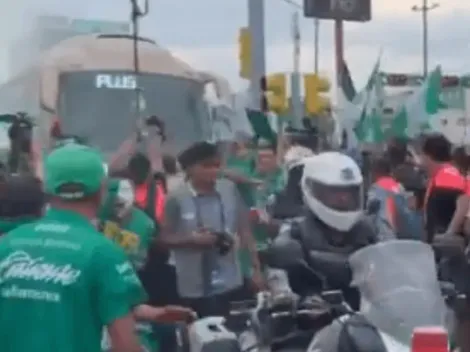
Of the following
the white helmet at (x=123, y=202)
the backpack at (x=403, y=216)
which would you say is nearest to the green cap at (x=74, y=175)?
the white helmet at (x=123, y=202)

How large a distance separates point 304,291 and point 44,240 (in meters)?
1.90

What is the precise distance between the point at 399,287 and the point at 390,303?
0.32ft

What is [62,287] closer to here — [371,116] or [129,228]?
[129,228]

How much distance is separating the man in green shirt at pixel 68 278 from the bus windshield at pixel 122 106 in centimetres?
1457

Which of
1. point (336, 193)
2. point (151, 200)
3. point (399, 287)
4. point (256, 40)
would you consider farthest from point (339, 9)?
point (399, 287)

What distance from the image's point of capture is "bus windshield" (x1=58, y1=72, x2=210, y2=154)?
1984cm

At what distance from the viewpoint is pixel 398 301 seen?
5.44 meters

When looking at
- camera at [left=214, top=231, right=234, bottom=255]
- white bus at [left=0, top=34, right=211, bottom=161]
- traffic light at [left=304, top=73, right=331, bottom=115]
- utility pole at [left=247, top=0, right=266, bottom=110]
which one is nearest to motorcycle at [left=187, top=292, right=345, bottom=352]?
camera at [left=214, top=231, right=234, bottom=255]

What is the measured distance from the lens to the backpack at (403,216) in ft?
36.8

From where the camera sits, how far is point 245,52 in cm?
2175

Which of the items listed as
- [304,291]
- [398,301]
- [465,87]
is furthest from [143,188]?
[465,87]

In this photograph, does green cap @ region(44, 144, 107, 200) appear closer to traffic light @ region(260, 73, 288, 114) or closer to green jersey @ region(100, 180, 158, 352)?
green jersey @ region(100, 180, 158, 352)

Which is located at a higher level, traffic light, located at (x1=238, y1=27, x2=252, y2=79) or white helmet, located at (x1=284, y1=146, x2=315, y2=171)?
traffic light, located at (x1=238, y1=27, x2=252, y2=79)

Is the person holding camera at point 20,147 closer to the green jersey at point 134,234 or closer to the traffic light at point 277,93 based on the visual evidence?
the green jersey at point 134,234
